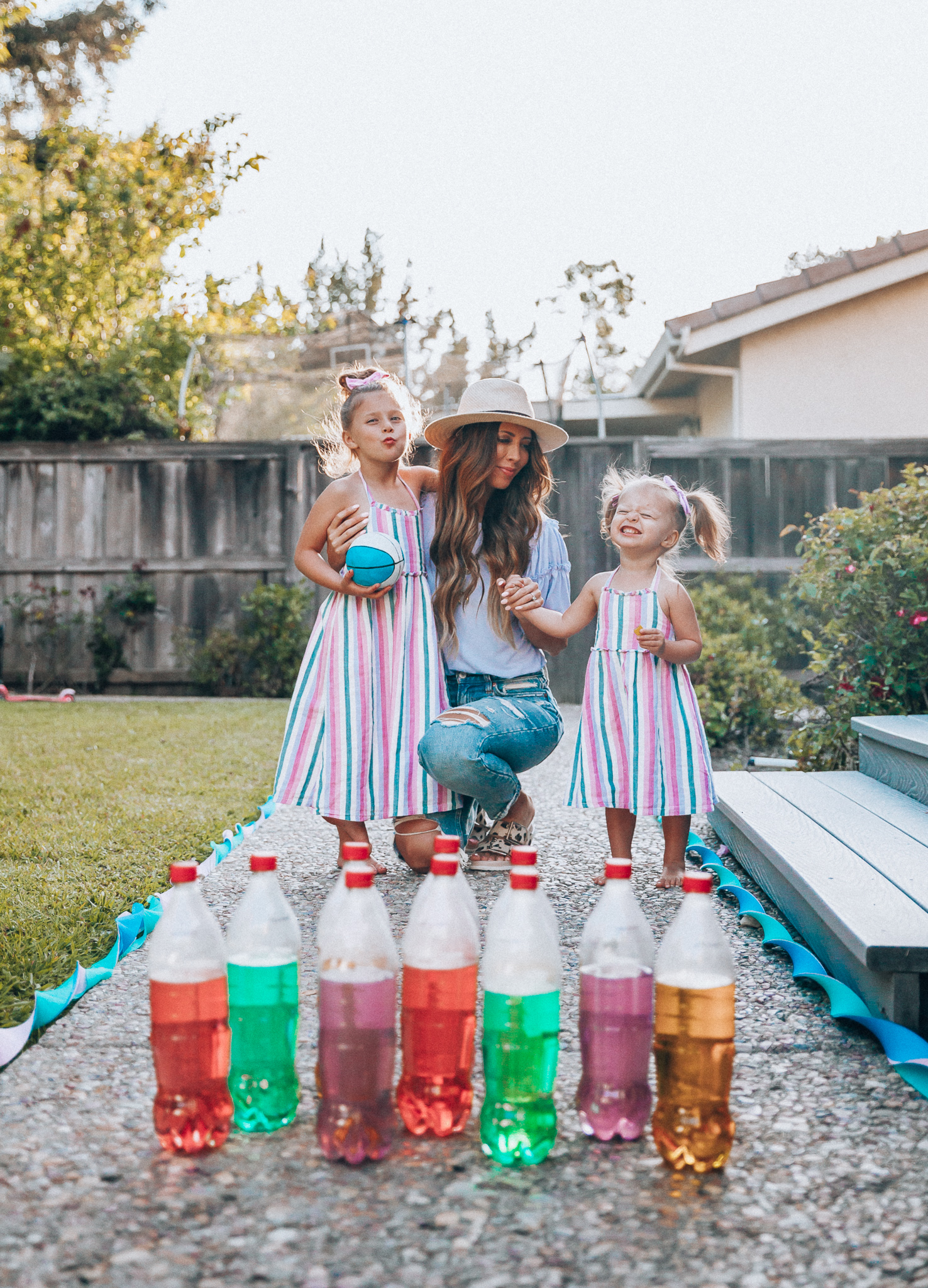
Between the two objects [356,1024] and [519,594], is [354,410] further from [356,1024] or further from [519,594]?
[356,1024]

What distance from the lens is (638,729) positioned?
128 inches

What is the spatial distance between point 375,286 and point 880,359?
122ft

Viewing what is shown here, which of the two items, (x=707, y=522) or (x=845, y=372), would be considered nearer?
(x=707, y=522)

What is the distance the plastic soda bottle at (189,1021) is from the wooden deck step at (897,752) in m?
2.41

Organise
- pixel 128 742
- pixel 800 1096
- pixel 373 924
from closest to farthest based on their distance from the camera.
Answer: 1. pixel 373 924
2. pixel 800 1096
3. pixel 128 742

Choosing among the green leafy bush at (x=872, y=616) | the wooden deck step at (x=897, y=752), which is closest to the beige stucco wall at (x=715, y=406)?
the green leafy bush at (x=872, y=616)

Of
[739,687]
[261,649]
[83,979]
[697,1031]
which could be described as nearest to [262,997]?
[697,1031]

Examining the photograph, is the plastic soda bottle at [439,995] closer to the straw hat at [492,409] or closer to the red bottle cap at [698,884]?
the red bottle cap at [698,884]

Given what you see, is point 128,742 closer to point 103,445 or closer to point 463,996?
point 103,445

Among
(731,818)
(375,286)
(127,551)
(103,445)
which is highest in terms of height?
(375,286)

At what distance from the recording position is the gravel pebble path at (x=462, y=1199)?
4.62 ft

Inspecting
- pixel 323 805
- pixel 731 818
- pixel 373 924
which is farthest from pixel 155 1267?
pixel 731 818

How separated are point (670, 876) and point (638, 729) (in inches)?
19.3

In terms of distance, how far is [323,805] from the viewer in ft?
11.1
